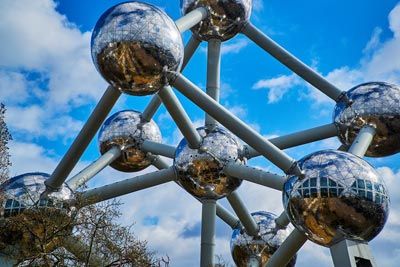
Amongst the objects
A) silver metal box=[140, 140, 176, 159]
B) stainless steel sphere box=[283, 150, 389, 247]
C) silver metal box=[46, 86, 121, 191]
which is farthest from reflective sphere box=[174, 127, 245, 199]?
stainless steel sphere box=[283, 150, 389, 247]

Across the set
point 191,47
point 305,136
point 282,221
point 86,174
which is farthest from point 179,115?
point 282,221

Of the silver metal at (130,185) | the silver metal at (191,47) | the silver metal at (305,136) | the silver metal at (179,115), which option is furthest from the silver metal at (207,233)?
the silver metal at (191,47)

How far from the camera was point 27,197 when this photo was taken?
1082 centimetres

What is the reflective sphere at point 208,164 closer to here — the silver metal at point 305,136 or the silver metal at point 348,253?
the silver metal at point 305,136

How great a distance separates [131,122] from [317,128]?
4049 millimetres

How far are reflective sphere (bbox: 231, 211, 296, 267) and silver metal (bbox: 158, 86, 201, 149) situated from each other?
114 inches

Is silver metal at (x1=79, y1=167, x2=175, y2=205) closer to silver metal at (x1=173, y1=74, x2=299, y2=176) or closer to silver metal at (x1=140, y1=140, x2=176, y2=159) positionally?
silver metal at (x1=140, y1=140, x2=176, y2=159)

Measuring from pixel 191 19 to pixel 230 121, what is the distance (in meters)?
2.24

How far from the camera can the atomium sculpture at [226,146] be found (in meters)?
8.16

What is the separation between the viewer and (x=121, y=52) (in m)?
8.45

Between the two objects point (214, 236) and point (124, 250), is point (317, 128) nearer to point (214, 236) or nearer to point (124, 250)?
point (214, 236)

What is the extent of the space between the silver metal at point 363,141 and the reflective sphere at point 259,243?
10.0 ft

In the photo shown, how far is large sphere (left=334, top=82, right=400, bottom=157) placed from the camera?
1102 centimetres

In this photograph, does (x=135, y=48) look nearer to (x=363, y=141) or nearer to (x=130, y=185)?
(x=130, y=185)
